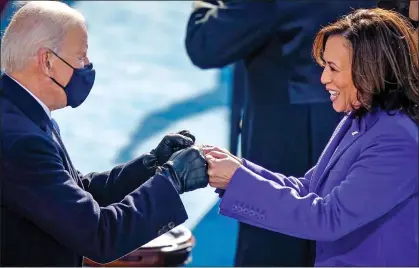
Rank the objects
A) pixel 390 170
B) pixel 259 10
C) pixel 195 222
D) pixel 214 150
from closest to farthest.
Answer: pixel 390 170 → pixel 214 150 → pixel 259 10 → pixel 195 222

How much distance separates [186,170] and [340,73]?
0.55m

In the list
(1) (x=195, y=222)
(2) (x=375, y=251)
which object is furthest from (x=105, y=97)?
(2) (x=375, y=251)

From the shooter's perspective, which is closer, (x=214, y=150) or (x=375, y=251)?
(x=375, y=251)

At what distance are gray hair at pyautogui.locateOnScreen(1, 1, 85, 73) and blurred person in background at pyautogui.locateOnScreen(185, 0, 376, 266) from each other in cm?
142

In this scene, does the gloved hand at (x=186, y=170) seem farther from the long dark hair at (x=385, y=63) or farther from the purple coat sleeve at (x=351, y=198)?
the long dark hair at (x=385, y=63)

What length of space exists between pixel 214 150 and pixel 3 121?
670mm

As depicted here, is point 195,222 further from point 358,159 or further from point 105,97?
point 358,159

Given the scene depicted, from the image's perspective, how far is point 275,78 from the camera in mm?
3885

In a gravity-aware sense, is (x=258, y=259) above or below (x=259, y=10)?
below

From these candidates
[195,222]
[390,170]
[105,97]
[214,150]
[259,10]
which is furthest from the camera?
[105,97]

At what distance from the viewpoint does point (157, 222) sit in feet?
8.18

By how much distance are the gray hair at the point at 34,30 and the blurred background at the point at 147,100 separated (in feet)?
8.22

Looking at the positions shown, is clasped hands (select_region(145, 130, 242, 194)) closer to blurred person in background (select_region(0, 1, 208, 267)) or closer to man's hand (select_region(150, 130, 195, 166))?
blurred person in background (select_region(0, 1, 208, 267))

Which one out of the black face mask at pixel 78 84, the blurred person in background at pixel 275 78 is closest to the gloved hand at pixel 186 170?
the black face mask at pixel 78 84
